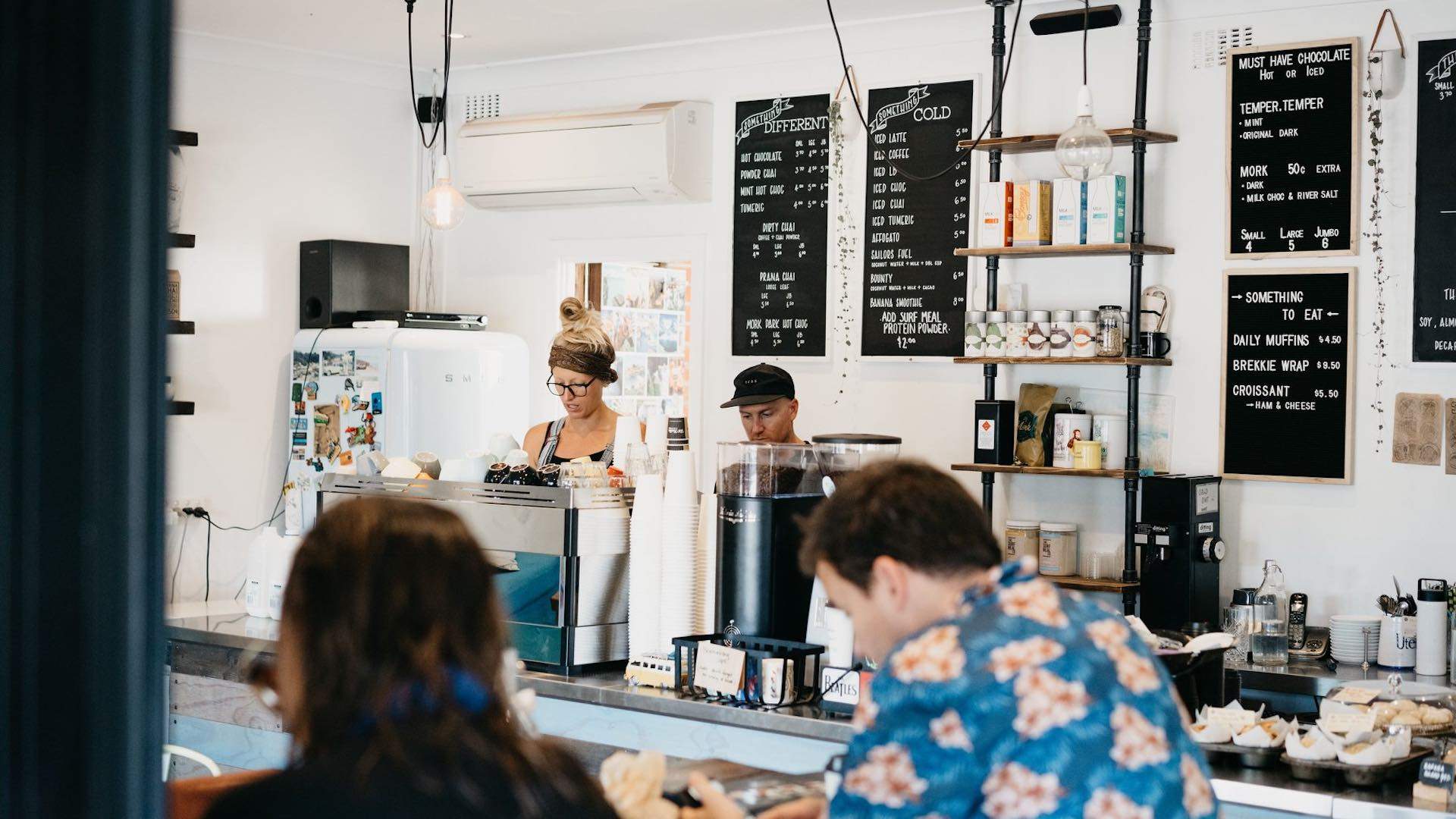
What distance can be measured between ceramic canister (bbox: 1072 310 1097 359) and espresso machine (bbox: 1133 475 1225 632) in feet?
1.63

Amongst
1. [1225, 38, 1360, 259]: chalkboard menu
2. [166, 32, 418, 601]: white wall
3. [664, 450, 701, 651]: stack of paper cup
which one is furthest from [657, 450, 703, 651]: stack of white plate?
[166, 32, 418, 601]: white wall

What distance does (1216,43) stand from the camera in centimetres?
502

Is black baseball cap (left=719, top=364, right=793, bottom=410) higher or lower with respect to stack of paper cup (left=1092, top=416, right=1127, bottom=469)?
higher

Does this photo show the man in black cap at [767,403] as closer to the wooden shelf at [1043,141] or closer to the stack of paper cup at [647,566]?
the wooden shelf at [1043,141]

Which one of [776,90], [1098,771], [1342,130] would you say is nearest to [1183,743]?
[1098,771]

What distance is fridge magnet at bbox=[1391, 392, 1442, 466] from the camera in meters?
4.67

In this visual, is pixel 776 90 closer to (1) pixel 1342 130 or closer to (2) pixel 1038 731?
(1) pixel 1342 130

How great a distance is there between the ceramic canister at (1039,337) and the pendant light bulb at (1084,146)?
876 mm

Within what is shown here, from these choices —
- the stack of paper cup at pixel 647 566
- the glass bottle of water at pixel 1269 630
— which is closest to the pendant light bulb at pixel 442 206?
the stack of paper cup at pixel 647 566

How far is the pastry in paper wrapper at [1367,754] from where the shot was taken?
2689mm

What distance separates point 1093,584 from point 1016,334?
89cm

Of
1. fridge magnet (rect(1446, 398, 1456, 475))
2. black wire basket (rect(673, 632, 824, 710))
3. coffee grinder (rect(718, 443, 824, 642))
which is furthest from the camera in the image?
fridge magnet (rect(1446, 398, 1456, 475))

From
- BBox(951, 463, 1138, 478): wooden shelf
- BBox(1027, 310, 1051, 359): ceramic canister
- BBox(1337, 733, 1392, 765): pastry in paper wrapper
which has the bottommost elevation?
BBox(1337, 733, 1392, 765): pastry in paper wrapper

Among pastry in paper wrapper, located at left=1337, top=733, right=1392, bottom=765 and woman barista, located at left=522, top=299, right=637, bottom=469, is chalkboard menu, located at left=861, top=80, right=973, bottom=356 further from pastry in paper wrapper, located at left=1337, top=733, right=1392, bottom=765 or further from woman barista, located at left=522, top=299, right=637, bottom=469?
pastry in paper wrapper, located at left=1337, top=733, right=1392, bottom=765
